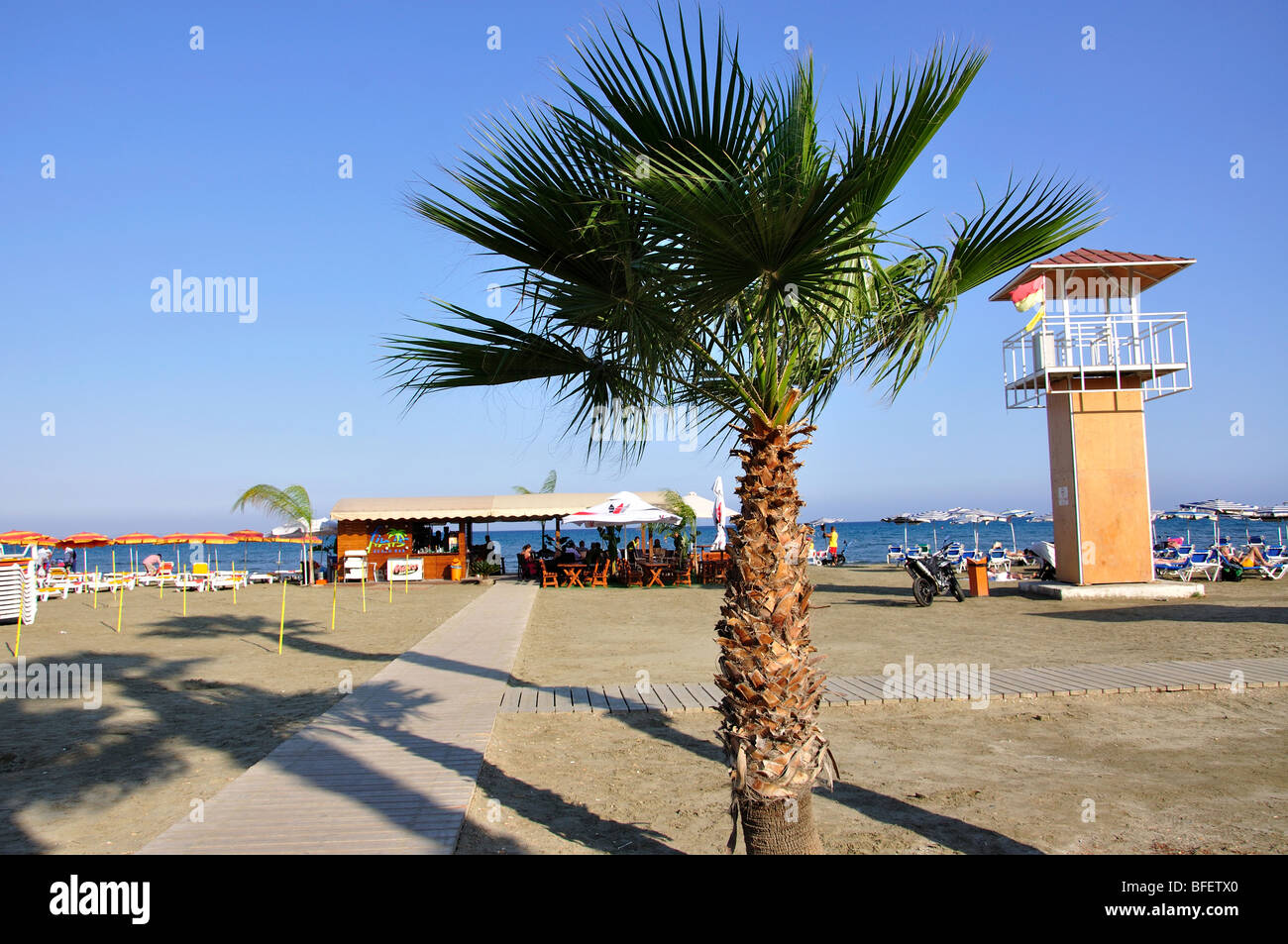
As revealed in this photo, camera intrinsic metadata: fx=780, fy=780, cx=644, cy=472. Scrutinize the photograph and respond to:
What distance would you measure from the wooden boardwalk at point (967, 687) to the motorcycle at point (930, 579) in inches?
283

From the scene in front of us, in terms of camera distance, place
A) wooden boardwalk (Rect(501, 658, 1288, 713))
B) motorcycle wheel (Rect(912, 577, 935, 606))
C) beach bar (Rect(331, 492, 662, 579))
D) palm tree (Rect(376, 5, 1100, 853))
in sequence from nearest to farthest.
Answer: palm tree (Rect(376, 5, 1100, 853)), wooden boardwalk (Rect(501, 658, 1288, 713)), motorcycle wheel (Rect(912, 577, 935, 606)), beach bar (Rect(331, 492, 662, 579))

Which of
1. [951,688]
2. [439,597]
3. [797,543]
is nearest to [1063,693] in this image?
[951,688]

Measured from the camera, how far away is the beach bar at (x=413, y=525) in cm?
2742

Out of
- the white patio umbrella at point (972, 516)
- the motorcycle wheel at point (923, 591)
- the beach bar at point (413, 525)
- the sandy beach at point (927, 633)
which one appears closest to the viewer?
the sandy beach at point (927, 633)

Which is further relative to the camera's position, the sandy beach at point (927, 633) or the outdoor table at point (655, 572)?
the outdoor table at point (655, 572)

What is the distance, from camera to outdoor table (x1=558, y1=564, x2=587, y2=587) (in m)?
Answer: 23.5

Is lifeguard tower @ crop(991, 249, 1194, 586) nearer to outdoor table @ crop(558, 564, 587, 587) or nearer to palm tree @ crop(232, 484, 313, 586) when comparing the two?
outdoor table @ crop(558, 564, 587, 587)

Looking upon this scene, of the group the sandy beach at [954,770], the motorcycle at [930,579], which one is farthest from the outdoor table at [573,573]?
the sandy beach at [954,770]

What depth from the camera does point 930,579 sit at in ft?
52.6

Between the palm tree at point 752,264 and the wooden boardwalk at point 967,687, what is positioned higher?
the palm tree at point 752,264

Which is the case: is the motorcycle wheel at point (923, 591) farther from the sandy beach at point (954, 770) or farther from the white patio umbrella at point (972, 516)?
the white patio umbrella at point (972, 516)

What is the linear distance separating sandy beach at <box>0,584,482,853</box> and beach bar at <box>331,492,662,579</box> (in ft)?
32.5

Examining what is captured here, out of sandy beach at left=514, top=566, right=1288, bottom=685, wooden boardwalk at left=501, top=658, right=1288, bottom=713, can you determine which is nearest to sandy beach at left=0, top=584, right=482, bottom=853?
wooden boardwalk at left=501, top=658, right=1288, bottom=713
